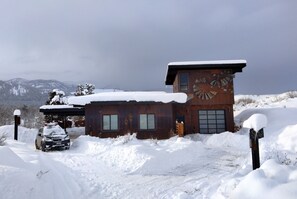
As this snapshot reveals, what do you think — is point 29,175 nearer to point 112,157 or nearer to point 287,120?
point 112,157

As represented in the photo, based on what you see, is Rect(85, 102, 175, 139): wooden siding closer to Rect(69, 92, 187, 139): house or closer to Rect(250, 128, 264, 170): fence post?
Rect(69, 92, 187, 139): house

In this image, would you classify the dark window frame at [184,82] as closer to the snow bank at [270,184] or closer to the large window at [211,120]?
the large window at [211,120]

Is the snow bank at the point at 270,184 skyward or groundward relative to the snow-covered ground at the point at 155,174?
skyward

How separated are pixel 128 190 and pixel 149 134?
1575 cm

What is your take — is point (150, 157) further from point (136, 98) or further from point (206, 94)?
point (206, 94)

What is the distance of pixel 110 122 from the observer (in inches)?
978

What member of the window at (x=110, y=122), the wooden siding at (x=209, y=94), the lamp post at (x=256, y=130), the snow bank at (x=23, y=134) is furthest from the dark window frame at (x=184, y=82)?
the lamp post at (x=256, y=130)

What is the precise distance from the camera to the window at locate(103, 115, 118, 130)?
81.3 feet

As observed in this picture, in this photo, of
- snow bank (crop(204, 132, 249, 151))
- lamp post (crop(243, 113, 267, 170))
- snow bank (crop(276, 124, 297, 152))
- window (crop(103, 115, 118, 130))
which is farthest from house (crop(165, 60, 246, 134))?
lamp post (crop(243, 113, 267, 170))

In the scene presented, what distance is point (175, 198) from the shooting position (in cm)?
773

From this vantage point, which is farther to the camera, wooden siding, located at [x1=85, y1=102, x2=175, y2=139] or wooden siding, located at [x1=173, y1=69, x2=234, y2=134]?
wooden siding, located at [x1=173, y1=69, x2=234, y2=134]

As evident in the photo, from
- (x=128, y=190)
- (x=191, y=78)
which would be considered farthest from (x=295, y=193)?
(x=191, y=78)

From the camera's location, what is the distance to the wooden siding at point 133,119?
964 inches

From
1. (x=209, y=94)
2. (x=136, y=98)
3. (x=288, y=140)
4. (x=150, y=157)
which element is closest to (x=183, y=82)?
(x=209, y=94)
